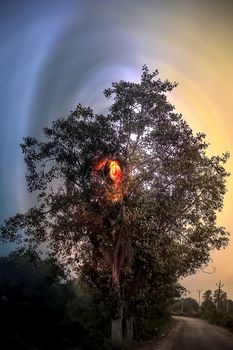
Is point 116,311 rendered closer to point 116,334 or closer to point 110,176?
point 116,334

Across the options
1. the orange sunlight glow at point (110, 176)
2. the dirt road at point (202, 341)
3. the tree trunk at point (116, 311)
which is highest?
the orange sunlight glow at point (110, 176)

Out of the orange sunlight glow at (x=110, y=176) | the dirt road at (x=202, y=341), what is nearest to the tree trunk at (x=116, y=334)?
the dirt road at (x=202, y=341)

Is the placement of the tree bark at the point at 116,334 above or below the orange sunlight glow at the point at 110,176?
below

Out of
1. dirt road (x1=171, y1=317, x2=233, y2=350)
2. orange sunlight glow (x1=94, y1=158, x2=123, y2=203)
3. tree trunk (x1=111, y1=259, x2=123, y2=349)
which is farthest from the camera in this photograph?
dirt road (x1=171, y1=317, x2=233, y2=350)

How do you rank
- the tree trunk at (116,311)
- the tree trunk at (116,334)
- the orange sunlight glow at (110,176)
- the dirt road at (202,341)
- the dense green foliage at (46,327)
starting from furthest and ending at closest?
the dirt road at (202,341), the tree trunk at (116,311), the orange sunlight glow at (110,176), the tree trunk at (116,334), the dense green foliage at (46,327)

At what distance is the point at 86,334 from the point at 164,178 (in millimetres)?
11971

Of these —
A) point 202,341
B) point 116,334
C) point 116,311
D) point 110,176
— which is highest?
point 110,176

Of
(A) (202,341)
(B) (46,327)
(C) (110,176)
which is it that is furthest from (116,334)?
(A) (202,341)

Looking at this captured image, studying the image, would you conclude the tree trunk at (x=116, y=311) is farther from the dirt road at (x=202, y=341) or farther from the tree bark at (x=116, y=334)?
the dirt road at (x=202, y=341)

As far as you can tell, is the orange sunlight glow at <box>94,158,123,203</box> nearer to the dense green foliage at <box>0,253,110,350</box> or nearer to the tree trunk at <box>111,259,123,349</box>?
the tree trunk at <box>111,259,123,349</box>

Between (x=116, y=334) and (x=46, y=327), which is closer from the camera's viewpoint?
(x=116, y=334)

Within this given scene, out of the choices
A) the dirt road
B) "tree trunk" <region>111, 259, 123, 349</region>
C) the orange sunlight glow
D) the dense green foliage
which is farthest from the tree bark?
the orange sunlight glow

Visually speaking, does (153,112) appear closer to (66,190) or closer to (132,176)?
(132,176)

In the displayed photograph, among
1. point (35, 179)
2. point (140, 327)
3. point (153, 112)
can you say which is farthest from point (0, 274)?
point (153, 112)
